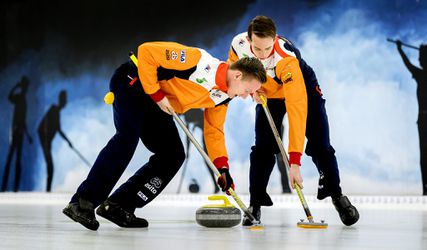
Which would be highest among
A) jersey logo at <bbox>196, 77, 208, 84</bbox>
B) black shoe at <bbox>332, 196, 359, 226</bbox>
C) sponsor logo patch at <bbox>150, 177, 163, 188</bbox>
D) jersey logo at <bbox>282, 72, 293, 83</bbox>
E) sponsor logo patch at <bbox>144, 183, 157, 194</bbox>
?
jersey logo at <bbox>282, 72, 293, 83</bbox>

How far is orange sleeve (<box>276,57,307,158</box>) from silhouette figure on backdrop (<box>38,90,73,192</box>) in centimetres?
624

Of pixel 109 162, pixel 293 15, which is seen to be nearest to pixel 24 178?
pixel 293 15

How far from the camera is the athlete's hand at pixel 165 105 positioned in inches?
114

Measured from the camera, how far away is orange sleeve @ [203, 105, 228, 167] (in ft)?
10.3

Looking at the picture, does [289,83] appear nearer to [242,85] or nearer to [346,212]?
[242,85]

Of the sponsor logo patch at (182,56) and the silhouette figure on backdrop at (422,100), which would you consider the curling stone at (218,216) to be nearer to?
the sponsor logo patch at (182,56)

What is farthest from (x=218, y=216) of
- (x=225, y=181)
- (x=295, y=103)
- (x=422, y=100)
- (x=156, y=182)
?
(x=422, y=100)

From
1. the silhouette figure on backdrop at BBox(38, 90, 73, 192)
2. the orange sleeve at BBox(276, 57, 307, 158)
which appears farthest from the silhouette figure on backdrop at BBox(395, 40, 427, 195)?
the silhouette figure on backdrop at BBox(38, 90, 73, 192)

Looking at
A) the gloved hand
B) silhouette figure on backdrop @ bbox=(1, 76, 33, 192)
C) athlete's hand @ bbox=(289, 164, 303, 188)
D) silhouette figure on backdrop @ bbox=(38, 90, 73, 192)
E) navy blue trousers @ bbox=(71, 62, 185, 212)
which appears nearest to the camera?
navy blue trousers @ bbox=(71, 62, 185, 212)

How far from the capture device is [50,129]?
8.98m

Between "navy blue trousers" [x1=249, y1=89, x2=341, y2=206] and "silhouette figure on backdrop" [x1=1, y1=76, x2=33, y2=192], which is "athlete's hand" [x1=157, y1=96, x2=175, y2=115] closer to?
"navy blue trousers" [x1=249, y1=89, x2=341, y2=206]

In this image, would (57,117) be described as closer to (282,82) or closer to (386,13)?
(386,13)

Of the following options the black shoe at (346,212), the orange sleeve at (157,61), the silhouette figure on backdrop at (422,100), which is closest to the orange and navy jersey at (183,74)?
the orange sleeve at (157,61)

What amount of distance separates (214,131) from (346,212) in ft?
2.37
